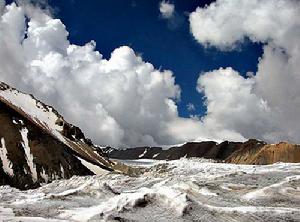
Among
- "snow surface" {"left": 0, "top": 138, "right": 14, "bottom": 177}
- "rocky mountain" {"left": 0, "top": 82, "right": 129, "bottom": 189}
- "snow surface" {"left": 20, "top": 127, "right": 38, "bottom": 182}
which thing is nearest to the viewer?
"snow surface" {"left": 0, "top": 138, "right": 14, "bottom": 177}

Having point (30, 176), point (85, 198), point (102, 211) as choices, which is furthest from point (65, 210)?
point (30, 176)

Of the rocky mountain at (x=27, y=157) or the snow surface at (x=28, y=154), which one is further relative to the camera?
the snow surface at (x=28, y=154)

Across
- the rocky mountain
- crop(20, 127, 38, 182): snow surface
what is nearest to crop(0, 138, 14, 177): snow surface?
the rocky mountain

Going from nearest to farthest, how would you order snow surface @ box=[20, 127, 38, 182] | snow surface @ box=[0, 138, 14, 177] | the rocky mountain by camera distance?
snow surface @ box=[0, 138, 14, 177], the rocky mountain, snow surface @ box=[20, 127, 38, 182]

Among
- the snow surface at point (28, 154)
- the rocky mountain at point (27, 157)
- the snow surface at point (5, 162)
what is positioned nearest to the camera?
the snow surface at point (5, 162)

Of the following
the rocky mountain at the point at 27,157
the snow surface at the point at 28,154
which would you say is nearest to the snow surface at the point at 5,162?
the rocky mountain at the point at 27,157

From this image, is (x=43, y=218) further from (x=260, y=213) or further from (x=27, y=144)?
(x=27, y=144)

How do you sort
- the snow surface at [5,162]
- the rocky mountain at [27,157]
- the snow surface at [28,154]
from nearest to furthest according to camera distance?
the snow surface at [5,162]
the rocky mountain at [27,157]
the snow surface at [28,154]

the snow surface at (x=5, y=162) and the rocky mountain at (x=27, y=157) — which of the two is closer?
the snow surface at (x=5, y=162)

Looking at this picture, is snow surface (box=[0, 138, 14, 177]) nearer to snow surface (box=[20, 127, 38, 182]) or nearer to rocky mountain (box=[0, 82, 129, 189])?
rocky mountain (box=[0, 82, 129, 189])

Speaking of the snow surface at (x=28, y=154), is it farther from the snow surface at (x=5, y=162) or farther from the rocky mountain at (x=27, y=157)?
the snow surface at (x=5, y=162)

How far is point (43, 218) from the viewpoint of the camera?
94.1 feet

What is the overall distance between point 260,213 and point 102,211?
9.70 m

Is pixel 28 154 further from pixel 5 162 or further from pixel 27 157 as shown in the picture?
pixel 5 162
